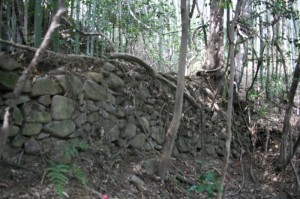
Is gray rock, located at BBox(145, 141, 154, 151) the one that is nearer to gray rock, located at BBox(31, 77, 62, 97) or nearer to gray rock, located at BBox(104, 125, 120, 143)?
gray rock, located at BBox(104, 125, 120, 143)

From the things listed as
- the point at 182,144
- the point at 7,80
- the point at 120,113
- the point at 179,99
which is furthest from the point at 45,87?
the point at 182,144

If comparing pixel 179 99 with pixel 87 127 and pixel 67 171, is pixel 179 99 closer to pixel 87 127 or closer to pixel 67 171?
pixel 87 127

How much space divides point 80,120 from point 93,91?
1.38 feet

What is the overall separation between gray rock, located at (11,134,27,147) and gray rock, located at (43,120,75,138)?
9.7 inches

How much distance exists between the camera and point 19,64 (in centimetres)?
372

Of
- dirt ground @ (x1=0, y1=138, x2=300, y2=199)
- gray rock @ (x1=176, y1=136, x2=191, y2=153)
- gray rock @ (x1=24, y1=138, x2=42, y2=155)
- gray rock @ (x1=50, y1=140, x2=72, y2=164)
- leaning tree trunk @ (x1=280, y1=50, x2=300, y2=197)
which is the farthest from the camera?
gray rock @ (x1=176, y1=136, x2=191, y2=153)

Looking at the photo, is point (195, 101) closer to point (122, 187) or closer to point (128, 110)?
point (128, 110)

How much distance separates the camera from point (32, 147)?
3621 mm

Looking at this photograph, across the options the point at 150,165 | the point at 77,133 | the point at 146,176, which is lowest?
the point at 146,176

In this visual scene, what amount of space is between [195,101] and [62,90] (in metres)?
2.71

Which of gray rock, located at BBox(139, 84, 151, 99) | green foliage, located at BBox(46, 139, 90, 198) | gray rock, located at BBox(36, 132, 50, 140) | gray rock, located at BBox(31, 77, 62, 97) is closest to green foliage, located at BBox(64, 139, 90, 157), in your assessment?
green foliage, located at BBox(46, 139, 90, 198)

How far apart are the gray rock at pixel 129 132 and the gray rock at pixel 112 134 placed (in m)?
0.12

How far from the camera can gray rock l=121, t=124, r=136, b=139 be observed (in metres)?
4.79

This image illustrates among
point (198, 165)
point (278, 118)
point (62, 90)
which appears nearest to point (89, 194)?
point (62, 90)
